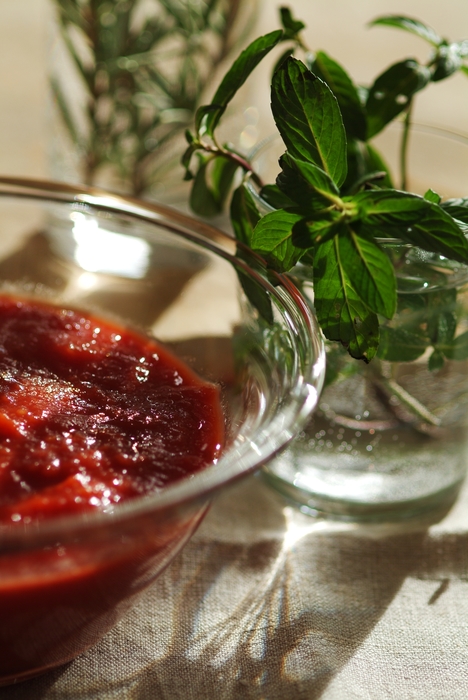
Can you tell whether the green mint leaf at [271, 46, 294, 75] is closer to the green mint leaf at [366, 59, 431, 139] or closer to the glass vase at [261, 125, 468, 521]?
the green mint leaf at [366, 59, 431, 139]

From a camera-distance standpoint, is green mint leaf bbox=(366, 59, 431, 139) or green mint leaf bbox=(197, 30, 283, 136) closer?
green mint leaf bbox=(197, 30, 283, 136)

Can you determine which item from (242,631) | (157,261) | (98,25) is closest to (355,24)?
(98,25)

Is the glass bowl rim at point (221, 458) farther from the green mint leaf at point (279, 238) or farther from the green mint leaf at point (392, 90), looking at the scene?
the green mint leaf at point (392, 90)

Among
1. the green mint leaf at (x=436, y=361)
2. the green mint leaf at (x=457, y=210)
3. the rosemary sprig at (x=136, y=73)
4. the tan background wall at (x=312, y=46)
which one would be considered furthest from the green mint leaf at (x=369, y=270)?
the tan background wall at (x=312, y=46)

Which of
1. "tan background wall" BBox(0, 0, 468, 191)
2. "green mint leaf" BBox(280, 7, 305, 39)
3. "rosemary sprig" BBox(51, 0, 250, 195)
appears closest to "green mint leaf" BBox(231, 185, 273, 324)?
"green mint leaf" BBox(280, 7, 305, 39)

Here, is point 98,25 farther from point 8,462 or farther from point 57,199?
point 8,462

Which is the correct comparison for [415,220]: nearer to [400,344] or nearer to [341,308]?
[341,308]
